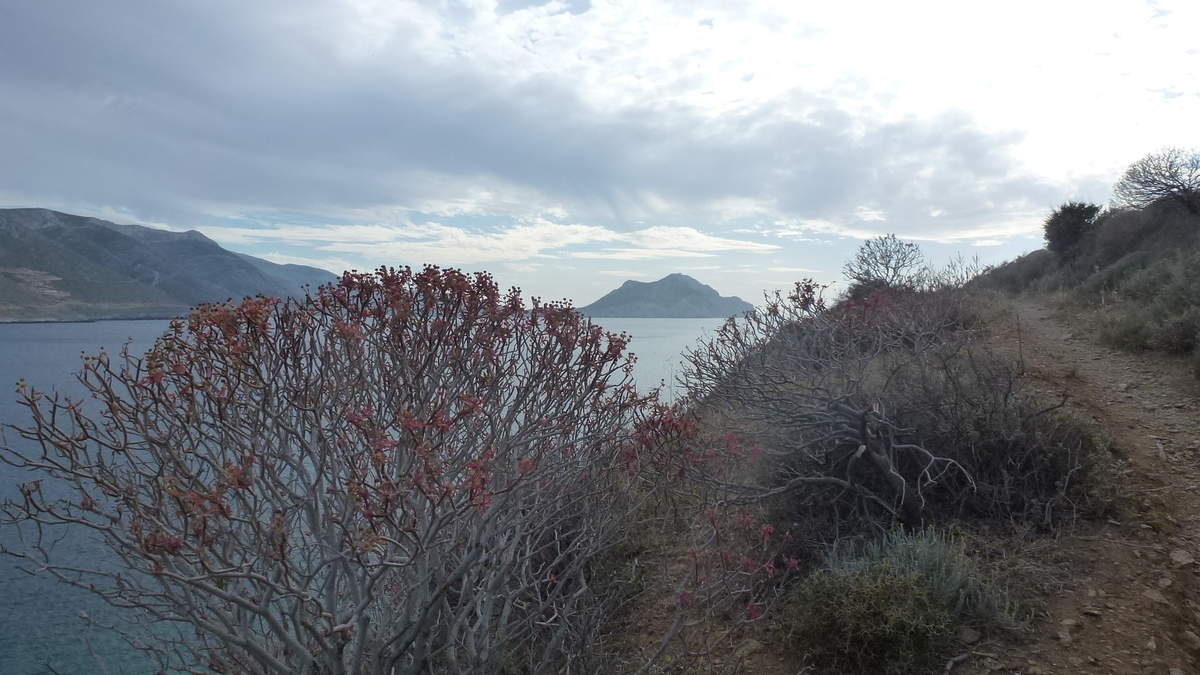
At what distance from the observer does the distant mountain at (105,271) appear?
63.3 metres

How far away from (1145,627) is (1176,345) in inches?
256

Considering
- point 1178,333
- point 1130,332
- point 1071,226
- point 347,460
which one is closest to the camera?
point 347,460

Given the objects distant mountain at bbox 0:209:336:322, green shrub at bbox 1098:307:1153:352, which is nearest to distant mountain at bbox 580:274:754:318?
distant mountain at bbox 0:209:336:322

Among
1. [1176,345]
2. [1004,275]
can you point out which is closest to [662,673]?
[1176,345]

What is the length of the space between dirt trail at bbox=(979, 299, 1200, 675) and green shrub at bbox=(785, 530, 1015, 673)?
0.94 ft

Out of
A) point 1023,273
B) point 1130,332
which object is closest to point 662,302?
point 1023,273

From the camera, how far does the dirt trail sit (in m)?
3.80

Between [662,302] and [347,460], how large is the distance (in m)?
65.0

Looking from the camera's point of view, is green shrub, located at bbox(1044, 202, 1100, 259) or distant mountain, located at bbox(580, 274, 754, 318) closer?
green shrub, located at bbox(1044, 202, 1100, 259)

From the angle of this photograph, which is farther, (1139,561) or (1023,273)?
(1023,273)

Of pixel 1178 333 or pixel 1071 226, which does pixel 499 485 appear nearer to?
pixel 1178 333

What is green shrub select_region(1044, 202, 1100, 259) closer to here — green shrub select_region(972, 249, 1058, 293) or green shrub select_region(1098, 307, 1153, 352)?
green shrub select_region(972, 249, 1058, 293)

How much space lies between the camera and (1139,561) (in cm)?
453

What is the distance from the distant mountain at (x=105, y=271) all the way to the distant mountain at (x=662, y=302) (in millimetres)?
30393
